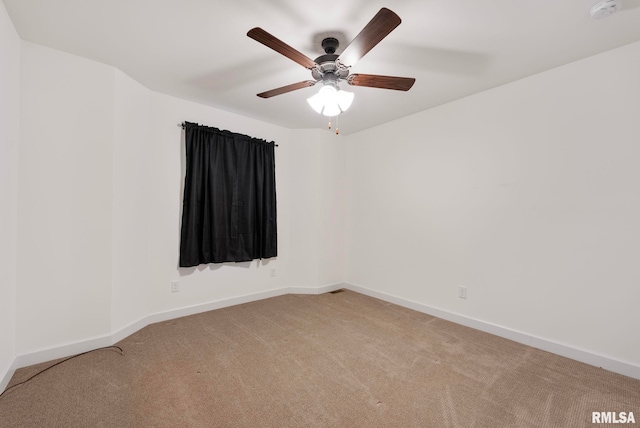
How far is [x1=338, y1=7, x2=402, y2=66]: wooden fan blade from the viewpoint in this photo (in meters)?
1.37

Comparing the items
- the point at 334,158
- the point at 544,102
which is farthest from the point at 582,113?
the point at 334,158

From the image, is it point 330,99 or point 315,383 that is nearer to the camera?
point 315,383

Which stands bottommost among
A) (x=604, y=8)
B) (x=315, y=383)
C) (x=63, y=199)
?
(x=315, y=383)

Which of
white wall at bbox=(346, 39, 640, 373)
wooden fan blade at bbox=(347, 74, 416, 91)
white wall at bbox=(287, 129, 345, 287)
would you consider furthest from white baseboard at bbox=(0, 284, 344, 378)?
wooden fan blade at bbox=(347, 74, 416, 91)

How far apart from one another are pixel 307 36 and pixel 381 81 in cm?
64

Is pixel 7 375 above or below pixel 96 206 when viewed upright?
below

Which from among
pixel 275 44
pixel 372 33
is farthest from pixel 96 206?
pixel 372 33

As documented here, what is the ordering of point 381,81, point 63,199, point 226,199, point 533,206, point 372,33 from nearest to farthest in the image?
point 372,33, point 381,81, point 63,199, point 533,206, point 226,199

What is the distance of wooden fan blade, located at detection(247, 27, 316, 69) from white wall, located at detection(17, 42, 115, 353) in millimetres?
1776

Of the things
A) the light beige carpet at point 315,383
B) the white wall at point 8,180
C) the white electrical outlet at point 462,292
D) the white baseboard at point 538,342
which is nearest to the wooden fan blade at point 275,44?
the white wall at point 8,180

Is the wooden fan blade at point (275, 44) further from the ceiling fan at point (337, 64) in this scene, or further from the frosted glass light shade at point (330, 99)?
the frosted glass light shade at point (330, 99)

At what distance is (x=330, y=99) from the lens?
2127 millimetres

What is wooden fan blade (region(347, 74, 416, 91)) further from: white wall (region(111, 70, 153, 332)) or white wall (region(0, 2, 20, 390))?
white wall (region(0, 2, 20, 390))

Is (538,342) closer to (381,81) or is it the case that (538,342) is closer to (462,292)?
(462,292)
